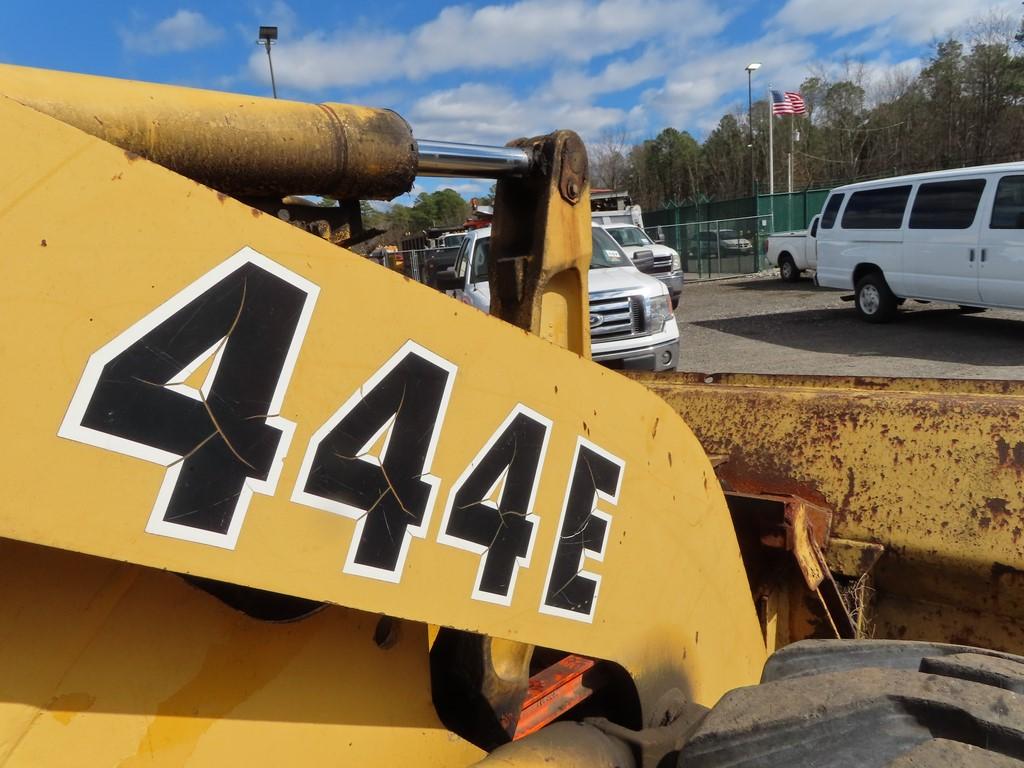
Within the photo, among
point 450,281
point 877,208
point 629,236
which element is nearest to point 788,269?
point 629,236

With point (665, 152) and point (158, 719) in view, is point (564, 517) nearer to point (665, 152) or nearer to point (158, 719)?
point (158, 719)

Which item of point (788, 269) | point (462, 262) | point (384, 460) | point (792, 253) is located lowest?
point (788, 269)

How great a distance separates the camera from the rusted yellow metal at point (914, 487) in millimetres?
1778

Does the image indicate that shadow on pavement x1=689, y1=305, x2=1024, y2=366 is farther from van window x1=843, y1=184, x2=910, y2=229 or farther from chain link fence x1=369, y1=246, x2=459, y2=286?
chain link fence x1=369, y1=246, x2=459, y2=286

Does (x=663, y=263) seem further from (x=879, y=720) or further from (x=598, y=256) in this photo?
(x=879, y=720)

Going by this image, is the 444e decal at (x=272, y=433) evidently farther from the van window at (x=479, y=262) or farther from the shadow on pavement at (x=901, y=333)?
the shadow on pavement at (x=901, y=333)

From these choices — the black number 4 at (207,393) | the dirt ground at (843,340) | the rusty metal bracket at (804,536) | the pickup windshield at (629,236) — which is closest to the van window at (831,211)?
the dirt ground at (843,340)

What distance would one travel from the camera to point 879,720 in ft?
3.68

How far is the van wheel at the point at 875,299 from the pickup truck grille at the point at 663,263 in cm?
399

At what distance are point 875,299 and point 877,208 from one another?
141 centimetres

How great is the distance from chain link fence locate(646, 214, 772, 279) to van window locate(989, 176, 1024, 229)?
13129 mm

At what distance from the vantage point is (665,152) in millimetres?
64625

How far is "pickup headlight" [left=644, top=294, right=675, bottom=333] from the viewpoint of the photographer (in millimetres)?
8109

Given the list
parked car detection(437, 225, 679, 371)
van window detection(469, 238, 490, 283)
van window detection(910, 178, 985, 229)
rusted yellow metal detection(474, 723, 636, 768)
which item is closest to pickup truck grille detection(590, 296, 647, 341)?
parked car detection(437, 225, 679, 371)
